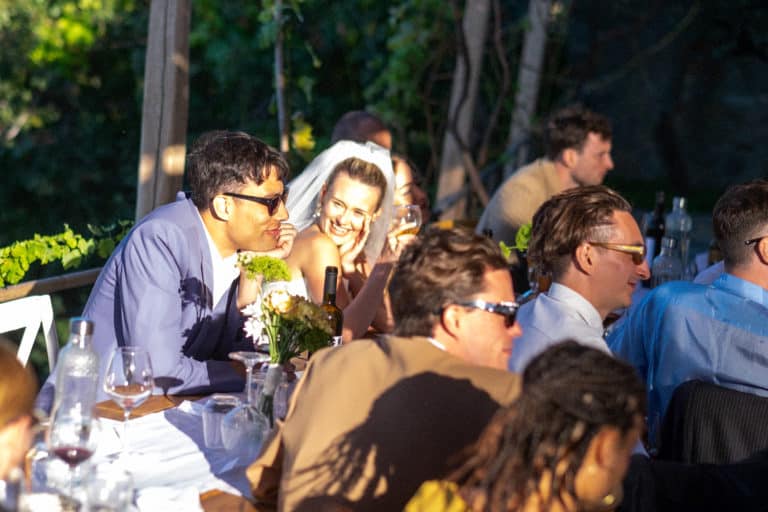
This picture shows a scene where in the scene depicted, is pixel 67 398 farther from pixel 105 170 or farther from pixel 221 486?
pixel 105 170

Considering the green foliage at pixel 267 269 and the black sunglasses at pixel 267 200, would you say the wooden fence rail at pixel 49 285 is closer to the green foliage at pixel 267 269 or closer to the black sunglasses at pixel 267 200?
the black sunglasses at pixel 267 200

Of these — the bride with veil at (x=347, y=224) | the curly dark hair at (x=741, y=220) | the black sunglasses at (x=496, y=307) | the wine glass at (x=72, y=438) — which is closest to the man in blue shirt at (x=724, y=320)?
the curly dark hair at (x=741, y=220)

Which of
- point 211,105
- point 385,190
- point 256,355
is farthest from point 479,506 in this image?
point 211,105

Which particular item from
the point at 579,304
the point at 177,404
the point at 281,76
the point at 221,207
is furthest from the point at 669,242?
the point at 281,76

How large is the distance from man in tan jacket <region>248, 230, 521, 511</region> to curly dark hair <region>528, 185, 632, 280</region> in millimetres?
830

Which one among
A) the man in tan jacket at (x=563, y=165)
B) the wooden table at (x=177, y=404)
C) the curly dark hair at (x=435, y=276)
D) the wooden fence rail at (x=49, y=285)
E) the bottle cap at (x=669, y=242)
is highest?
the curly dark hair at (x=435, y=276)

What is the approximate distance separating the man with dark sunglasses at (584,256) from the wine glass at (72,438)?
1187mm

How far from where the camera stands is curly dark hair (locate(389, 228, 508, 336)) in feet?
6.66

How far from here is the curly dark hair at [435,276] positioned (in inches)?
79.9

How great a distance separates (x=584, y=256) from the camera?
2.84 meters

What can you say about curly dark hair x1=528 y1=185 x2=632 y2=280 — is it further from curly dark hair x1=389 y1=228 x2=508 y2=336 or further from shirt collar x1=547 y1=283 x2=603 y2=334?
curly dark hair x1=389 y1=228 x2=508 y2=336

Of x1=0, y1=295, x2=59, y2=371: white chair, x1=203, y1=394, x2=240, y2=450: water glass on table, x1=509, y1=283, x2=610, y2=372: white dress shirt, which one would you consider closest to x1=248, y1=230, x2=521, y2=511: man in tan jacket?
x1=203, y1=394, x2=240, y2=450: water glass on table

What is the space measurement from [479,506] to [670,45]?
30.8 ft

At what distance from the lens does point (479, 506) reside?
63.1 inches
